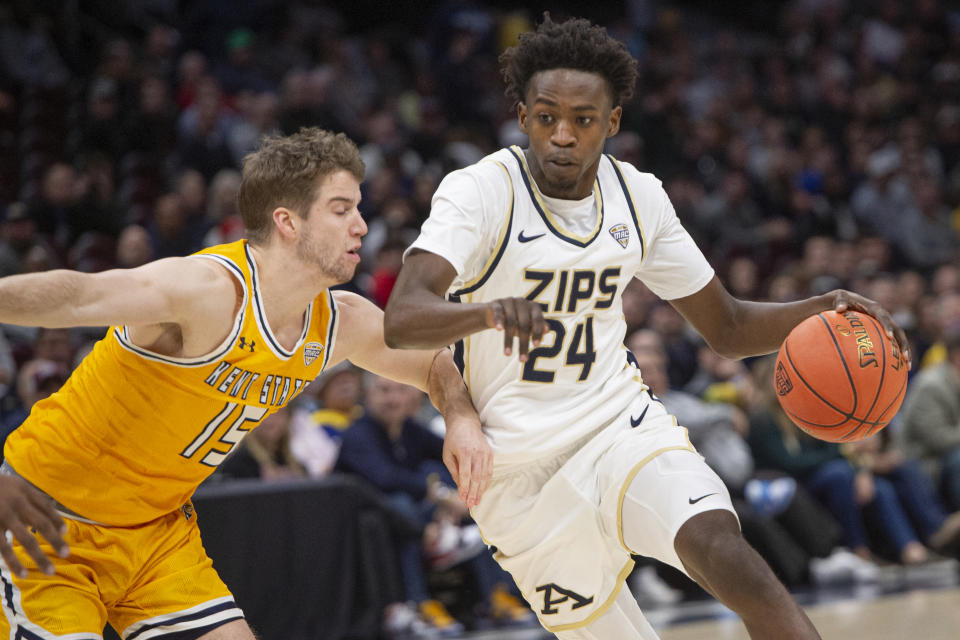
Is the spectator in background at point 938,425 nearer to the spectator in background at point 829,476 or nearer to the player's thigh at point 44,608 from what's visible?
the spectator in background at point 829,476

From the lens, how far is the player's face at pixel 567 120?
3441 mm

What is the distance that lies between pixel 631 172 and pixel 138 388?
1718 millimetres

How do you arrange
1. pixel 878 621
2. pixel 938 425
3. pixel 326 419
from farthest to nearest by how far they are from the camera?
1. pixel 938 425
2. pixel 326 419
3. pixel 878 621

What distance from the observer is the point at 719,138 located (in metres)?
13.2

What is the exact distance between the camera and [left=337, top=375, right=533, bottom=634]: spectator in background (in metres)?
6.68

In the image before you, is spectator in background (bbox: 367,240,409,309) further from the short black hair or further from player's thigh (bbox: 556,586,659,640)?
player's thigh (bbox: 556,586,659,640)

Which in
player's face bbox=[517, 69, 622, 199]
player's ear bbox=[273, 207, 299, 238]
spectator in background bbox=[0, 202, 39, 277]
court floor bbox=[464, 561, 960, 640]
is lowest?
court floor bbox=[464, 561, 960, 640]

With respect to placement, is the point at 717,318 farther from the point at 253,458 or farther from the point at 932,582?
the point at 932,582

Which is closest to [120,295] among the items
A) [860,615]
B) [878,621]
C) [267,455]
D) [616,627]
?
[616,627]

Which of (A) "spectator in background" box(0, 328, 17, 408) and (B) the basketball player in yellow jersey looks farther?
(A) "spectator in background" box(0, 328, 17, 408)

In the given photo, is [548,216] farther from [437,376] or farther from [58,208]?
[58,208]

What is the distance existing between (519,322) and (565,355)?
732mm

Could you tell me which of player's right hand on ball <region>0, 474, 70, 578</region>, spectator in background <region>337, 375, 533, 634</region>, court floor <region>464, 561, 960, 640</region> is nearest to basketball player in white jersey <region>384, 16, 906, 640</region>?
player's right hand on ball <region>0, 474, 70, 578</region>

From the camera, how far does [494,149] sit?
11797 mm
